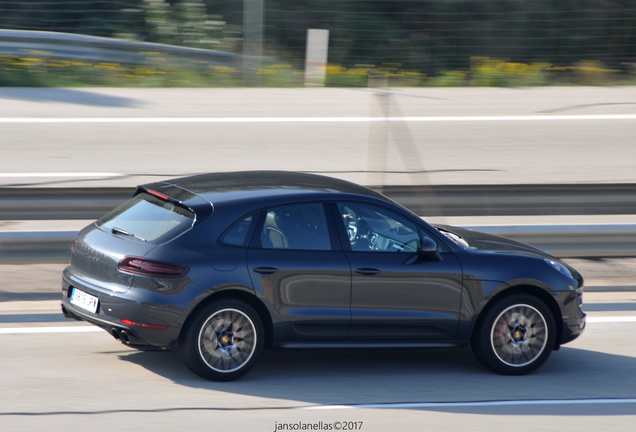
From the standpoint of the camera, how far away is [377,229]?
589 centimetres

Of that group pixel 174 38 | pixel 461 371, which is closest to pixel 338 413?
pixel 461 371

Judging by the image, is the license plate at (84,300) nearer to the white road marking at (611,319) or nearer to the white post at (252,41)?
the white road marking at (611,319)

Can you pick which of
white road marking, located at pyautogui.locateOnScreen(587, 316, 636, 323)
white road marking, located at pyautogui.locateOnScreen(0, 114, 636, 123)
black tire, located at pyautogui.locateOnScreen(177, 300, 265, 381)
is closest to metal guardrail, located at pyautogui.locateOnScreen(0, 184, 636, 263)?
white road marking, located at pyautogui.locateOnScreen(587, 316, 636, 323)

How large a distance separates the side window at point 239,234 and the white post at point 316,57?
11.6 meters

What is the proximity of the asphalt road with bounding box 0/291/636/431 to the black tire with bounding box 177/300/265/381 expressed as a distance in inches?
4.6

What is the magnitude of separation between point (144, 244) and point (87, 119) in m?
9.72

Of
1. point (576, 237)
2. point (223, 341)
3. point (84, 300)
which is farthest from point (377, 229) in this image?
point (576, 237)

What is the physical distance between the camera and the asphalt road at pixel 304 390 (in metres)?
5.02

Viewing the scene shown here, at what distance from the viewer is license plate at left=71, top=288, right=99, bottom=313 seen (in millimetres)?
5465

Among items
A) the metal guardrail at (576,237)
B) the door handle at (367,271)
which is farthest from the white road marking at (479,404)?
the metal guardrail at (576,237)

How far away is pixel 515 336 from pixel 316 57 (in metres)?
11.7

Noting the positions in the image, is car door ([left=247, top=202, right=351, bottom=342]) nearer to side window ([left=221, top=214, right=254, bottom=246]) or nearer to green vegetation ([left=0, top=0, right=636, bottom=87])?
side window ([left=221, top=214, right=254, bottom=246])

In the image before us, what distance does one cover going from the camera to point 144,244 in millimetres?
5395

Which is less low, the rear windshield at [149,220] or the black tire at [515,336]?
the rear windshield at [149,220]
